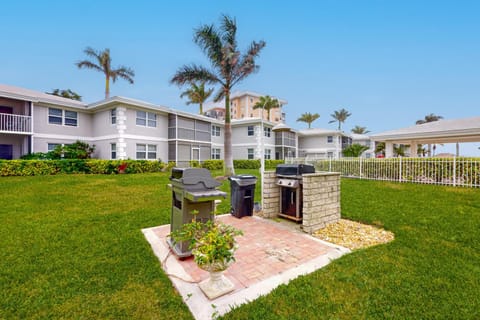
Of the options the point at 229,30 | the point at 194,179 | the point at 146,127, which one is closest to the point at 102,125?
the point at 146,127

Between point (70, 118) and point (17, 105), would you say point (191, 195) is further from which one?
point (17, 105)

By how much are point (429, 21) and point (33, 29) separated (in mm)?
23986

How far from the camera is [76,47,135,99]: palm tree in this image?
819 inches

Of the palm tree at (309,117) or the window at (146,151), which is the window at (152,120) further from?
the palm tree at (309,117)

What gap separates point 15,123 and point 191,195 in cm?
1791

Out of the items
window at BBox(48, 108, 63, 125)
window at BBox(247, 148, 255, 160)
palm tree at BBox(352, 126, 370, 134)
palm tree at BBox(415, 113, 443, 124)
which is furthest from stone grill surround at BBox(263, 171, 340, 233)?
palm tree at BBox(352, 126, 370, 134)

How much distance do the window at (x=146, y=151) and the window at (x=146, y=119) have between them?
5.58 ft

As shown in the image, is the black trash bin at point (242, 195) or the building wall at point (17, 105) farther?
the building wall at point (17, 105)

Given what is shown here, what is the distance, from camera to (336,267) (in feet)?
9.97

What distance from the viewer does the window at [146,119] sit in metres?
16.4

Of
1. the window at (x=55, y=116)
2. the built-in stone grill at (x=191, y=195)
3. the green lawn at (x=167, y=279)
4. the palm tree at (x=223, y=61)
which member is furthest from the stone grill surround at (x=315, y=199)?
the window at (x=55, y=116)

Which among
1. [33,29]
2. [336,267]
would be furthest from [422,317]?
[33,29]

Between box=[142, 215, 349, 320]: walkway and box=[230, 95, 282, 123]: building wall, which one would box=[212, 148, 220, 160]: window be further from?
box=[230, 95, 282, 123]: building wall

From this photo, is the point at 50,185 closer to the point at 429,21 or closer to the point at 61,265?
the point at 61,265
